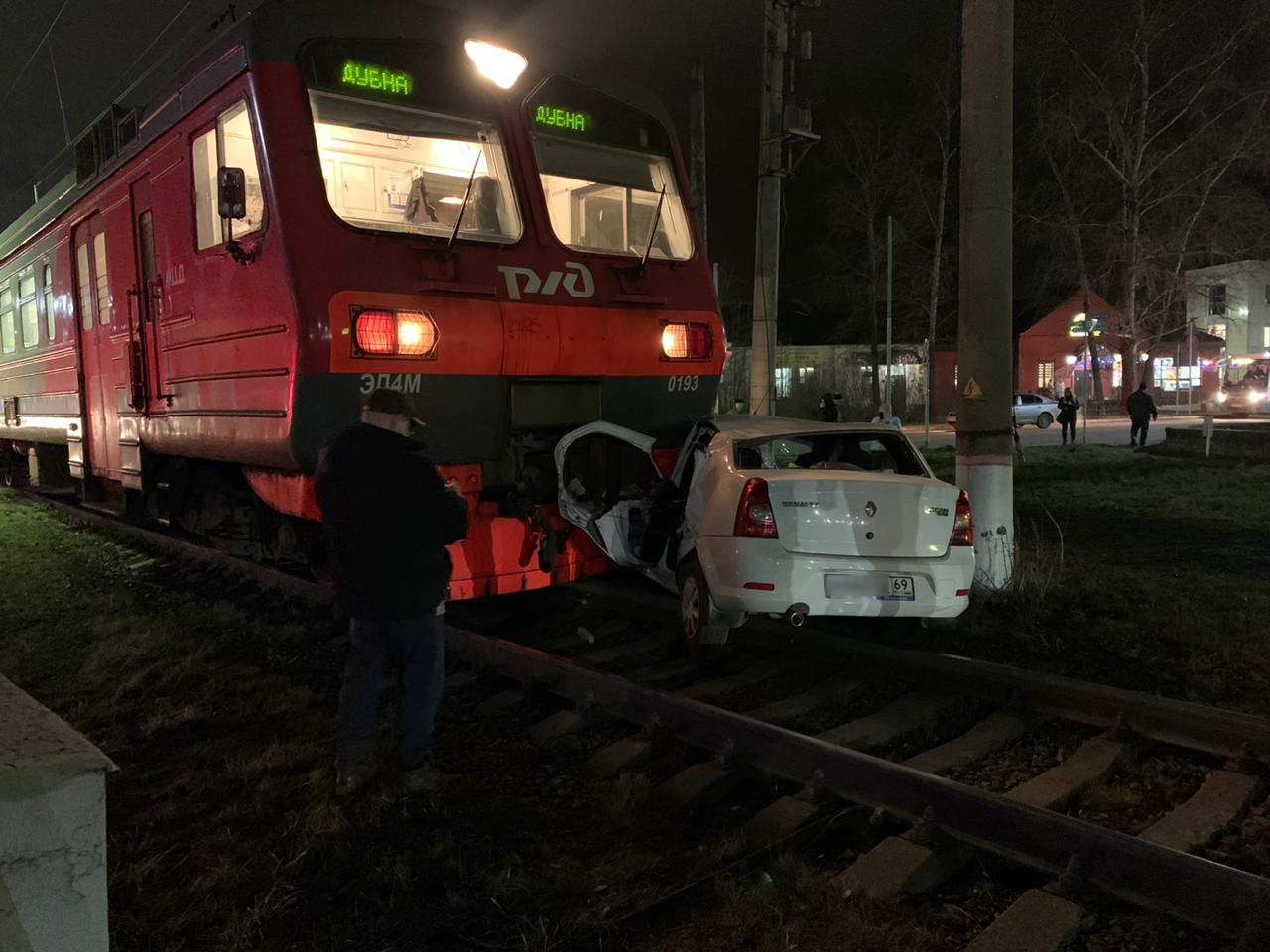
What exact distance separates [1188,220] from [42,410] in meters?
36.2


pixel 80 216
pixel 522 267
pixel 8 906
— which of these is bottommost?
pixel 8 906

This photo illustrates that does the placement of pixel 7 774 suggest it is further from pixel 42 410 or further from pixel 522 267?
pixel 42 410

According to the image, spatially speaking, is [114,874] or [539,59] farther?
[539,59]

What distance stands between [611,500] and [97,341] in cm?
513

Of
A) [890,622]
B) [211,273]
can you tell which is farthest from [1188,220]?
[211,273]

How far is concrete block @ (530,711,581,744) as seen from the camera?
4859 mm

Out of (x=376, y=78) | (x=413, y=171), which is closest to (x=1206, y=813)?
(x=413, y=171)

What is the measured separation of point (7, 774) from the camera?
2.10 metres

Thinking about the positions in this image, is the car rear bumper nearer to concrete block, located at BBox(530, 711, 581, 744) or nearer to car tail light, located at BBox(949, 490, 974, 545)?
car tail light, located at BBox(949, 490, 974, 545)

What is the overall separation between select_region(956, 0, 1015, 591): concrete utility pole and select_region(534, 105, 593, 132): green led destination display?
2855mm

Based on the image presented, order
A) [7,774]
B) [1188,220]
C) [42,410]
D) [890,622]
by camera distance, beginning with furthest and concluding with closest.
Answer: [1188,220] → [42,410] → [890,622] → [7,774]

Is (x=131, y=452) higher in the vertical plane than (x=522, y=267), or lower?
lower

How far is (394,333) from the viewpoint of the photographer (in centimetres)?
574

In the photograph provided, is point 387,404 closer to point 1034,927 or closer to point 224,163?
point 1034,927
